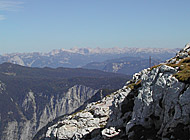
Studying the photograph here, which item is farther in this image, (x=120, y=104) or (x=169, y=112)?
(x=120, y=104)

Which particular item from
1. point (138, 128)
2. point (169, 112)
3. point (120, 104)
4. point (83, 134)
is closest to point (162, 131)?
point (169, 112)

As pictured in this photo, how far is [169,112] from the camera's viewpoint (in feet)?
147

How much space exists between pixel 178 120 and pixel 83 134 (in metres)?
30.5

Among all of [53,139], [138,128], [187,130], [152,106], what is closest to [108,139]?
[138,128]

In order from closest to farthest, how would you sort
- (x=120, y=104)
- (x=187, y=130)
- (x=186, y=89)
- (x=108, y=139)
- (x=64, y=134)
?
(x=187, y=130), (x=186, y=89), (x=108, y=139), (x=120, y=104), (x=64, y=134)

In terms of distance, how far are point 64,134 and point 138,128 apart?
27.9m

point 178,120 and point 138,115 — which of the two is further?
point 138,115

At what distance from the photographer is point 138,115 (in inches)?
2057

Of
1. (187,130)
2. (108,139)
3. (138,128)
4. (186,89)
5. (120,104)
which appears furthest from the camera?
(120,104)

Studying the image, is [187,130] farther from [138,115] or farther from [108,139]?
[108,139]

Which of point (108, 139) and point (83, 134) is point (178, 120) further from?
point (83, 134)

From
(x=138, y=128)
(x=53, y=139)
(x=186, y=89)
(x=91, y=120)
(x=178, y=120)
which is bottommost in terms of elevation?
(x=53, y=139)

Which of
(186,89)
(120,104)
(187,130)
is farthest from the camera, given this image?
(120,104)

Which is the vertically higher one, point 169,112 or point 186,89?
point 186,89
